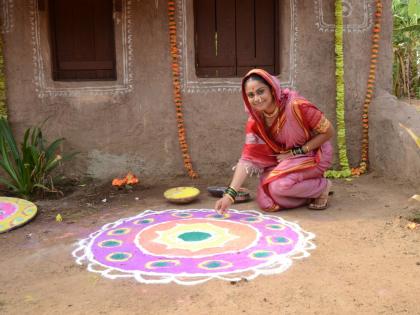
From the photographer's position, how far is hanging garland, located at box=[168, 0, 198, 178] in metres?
4.99

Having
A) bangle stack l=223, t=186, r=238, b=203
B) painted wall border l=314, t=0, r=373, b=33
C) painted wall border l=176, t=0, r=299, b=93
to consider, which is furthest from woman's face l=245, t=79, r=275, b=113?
painted wall border l=314, t=0, r=373, b=33

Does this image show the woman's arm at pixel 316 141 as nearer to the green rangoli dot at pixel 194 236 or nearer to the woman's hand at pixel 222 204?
the woman's hand at pixel 222 204

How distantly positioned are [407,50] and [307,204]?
9.80 m

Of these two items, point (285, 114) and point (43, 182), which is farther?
point (43, 182)

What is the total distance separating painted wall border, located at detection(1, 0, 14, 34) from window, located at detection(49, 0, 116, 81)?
1.30 feet

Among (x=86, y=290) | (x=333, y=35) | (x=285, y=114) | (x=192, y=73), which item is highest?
(x=333, y=35)

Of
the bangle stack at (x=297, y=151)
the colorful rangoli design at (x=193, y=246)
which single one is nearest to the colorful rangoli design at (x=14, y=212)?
the colorful rangoli design at (x=193, y=246)

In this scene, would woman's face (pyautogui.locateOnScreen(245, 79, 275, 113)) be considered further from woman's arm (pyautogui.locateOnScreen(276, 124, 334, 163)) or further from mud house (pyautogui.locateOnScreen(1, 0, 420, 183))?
mud house (pyautogui.locateOnScreen(1, 0, 420, 183))

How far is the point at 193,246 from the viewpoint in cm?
319

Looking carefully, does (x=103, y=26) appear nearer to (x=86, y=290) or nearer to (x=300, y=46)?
(x=300, y=46)

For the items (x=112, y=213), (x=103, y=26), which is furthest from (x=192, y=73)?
(x=112, y=213)

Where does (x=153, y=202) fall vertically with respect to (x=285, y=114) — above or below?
below

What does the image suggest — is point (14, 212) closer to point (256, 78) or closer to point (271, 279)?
point (256, 78)

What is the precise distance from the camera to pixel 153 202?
441cm
